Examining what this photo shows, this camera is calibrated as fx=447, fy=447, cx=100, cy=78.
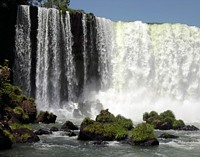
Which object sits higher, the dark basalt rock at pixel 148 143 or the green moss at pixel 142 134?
the green moss at pixel 142 134

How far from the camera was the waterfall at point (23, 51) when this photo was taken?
1793 inches

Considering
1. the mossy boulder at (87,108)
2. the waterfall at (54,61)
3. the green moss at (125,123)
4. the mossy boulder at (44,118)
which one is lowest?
the green moss at (125,123)

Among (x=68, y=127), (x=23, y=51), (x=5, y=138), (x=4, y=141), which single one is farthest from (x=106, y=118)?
(x=23, y=51)

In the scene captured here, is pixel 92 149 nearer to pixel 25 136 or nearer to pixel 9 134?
pixel 25 136

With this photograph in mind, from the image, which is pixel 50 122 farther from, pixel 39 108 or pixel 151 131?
pixel 151 131

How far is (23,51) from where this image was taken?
151ft

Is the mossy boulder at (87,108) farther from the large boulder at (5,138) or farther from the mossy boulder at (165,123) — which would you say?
the large boulder at (5,138)

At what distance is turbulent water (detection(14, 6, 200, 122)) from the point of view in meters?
46.5

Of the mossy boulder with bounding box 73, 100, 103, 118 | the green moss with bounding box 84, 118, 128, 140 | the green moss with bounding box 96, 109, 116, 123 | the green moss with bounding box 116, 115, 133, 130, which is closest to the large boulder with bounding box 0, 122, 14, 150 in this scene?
the green moss with bounding box 84, 118, 128, 140

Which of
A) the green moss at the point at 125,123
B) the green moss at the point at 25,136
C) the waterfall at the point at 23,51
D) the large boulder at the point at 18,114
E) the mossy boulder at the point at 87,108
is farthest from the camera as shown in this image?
the waterfall at the point at 23,51

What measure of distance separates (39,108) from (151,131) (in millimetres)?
18807

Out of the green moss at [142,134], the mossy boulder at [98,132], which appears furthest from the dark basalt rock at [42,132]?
the green moss at [142,134]

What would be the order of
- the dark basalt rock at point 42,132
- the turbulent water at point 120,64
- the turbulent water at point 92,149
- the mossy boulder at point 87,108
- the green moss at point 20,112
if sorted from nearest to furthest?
1. the turbulent water at point 92,149
2. the dark basalt rock at point 42,132
3. the green moss at point 20,112
4. the mossy boulder at point 87,108
5. the turbulent water at point 120,64

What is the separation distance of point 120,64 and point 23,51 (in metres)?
12.5
